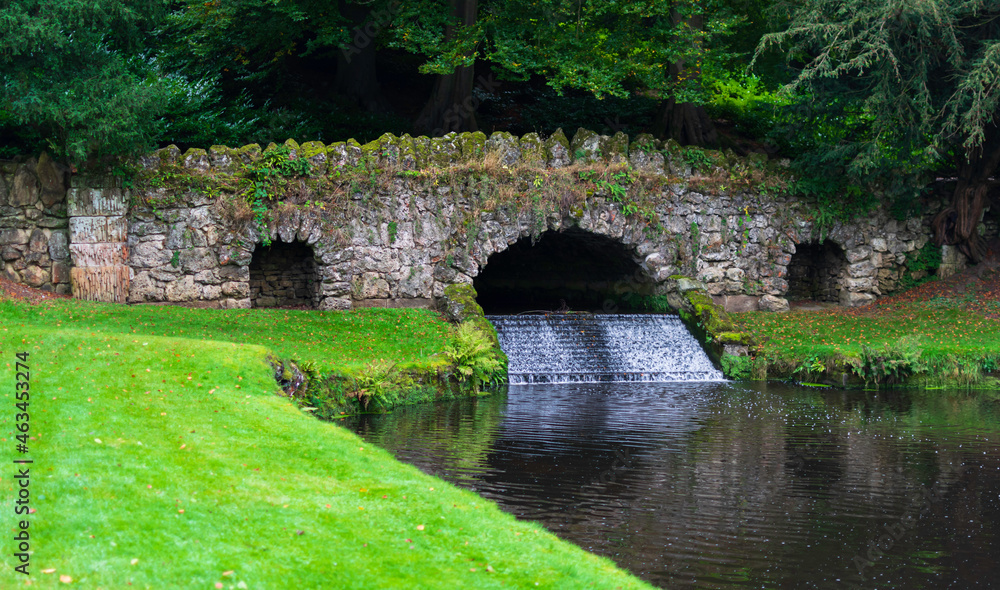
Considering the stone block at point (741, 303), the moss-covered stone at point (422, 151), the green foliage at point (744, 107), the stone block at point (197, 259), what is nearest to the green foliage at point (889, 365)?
the stone block at point (741, 303)

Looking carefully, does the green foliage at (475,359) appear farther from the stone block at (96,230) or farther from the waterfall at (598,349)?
the stone block at (96,230)

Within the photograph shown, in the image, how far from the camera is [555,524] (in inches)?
300

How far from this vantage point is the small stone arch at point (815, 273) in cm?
2342

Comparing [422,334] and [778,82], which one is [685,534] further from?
[778,82]

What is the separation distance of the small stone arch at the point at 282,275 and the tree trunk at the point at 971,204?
55.7 feet

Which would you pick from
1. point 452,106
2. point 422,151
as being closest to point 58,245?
point 422,151

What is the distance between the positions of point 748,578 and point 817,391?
1005cm

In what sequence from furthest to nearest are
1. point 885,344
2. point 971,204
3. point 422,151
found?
point 971,204
point 422,151
point 885,344

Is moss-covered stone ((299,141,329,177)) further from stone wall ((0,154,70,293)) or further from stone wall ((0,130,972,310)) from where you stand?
stone wall ((0,154,70,293))

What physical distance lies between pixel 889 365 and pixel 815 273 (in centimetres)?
833

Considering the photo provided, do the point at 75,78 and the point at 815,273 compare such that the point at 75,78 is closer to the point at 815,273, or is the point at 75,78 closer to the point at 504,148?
the point at 504,148

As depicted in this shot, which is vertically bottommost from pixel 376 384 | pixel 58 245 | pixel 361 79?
pixel 376 384

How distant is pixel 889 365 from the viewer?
16250 millimetres

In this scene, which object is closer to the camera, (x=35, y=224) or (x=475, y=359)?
(x=475, y=359)
